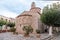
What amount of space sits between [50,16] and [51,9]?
0.86 meters

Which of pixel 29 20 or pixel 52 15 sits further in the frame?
pixel 29 20

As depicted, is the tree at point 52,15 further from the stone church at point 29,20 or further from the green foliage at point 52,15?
the stone church at point 29,20

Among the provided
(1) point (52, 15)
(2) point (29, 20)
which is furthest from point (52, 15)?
(2) point (29, 20)

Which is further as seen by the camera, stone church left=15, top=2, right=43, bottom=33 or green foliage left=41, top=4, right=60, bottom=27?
stone church left=15, top=2, right=43, bottom=33

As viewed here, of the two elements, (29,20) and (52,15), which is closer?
(52,15)

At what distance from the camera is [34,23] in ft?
74.4

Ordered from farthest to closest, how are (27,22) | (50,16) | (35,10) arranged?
1. (35,10)
2. (27,22)
3. (50,16)

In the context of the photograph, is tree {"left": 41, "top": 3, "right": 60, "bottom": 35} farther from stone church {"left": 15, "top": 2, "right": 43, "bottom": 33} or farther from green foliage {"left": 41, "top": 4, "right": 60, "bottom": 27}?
stone church {"left": 15, "top": 2, "right": 43, "bottom": 33}

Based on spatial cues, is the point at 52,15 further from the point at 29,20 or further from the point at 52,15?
the point at 29,20

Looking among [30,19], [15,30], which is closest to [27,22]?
[30,19]

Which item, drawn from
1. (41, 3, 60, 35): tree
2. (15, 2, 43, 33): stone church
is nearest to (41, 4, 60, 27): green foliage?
(41, 3, 60, 35): tree

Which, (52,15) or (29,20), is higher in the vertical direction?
Answer: (52,15)

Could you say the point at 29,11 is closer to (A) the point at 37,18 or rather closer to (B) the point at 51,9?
(A) the point at 37,18

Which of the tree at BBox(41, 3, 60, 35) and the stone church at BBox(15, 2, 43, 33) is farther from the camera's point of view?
the stone church at BBox(15, 2, 43, 33)
